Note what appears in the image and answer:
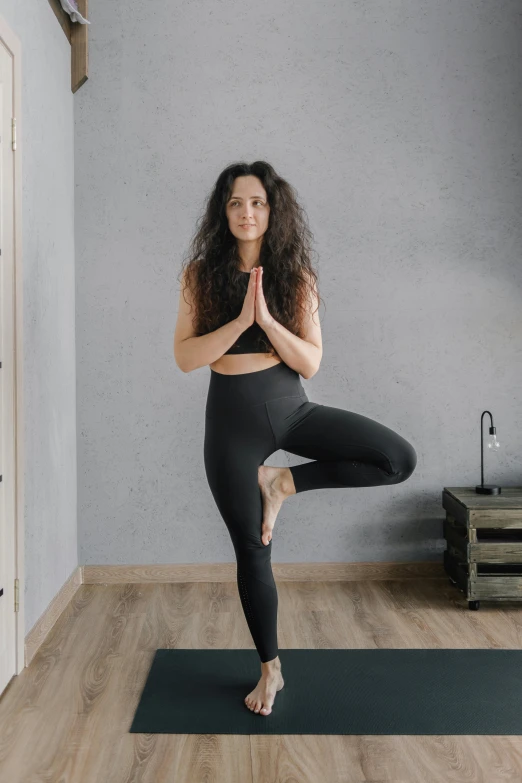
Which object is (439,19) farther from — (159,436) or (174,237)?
(159,436)

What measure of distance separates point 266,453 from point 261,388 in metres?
0.21

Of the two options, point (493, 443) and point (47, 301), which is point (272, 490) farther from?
point (493, 443)

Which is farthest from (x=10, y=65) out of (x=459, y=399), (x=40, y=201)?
(x=459, y=399)

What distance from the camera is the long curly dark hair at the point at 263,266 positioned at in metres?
2.23

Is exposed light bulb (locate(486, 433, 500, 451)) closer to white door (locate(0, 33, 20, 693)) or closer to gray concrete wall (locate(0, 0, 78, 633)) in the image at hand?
gray concrete wall (locate(0, 0, 78, 633))

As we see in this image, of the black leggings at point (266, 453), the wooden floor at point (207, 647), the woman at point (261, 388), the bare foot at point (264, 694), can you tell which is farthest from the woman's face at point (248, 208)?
the wooden floor at point (207, 647)

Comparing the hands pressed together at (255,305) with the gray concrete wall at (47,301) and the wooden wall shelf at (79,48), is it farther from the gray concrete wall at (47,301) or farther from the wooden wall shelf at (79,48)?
the wooden wall shelf at (79,48)

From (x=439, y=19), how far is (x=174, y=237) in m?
1.75

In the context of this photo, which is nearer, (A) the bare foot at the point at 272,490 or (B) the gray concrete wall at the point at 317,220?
(A) the bare foot at the point at 272,490

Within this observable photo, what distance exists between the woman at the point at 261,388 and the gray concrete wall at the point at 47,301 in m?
0.79

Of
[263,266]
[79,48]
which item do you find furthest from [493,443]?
[79,48]

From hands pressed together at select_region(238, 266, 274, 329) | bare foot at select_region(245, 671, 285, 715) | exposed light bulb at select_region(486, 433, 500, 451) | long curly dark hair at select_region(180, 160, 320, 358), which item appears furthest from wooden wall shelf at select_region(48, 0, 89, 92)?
bare foot at select_region(245, 671, 285, 715)

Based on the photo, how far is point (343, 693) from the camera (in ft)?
7.25

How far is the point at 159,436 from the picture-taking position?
348 centimetres
